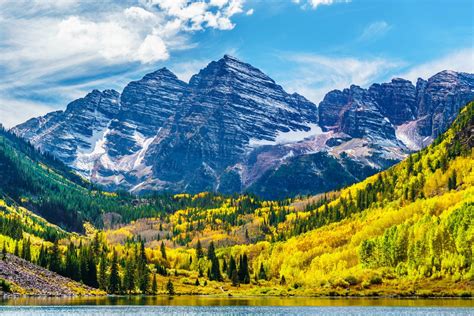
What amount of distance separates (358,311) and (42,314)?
60988 millimetres

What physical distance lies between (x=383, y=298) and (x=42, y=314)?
322 feet

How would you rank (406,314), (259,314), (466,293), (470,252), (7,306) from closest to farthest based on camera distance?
(406,314)
(259,314)
(7,306)
(466,293)
(470,252)

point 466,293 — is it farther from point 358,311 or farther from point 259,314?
point 259,314

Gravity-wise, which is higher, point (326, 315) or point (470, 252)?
point (470, 252)

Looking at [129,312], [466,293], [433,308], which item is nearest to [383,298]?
[466,293]

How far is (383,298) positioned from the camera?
19100 centimetres

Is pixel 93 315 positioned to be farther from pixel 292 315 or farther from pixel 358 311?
pixel 358 311

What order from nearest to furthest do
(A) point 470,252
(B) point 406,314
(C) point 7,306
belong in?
(B) point 406,314 → (C) point 7,306 → (A) point 470,252

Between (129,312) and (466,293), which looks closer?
(129,312)

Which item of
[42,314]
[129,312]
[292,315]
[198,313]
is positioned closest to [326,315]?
[292,315]

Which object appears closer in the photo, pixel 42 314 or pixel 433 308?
pixel 42 314

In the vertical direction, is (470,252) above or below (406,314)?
above

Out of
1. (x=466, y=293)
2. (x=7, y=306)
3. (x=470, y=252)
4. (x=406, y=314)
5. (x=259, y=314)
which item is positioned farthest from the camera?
(x=470, y=252)

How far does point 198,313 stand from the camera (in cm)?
13950
